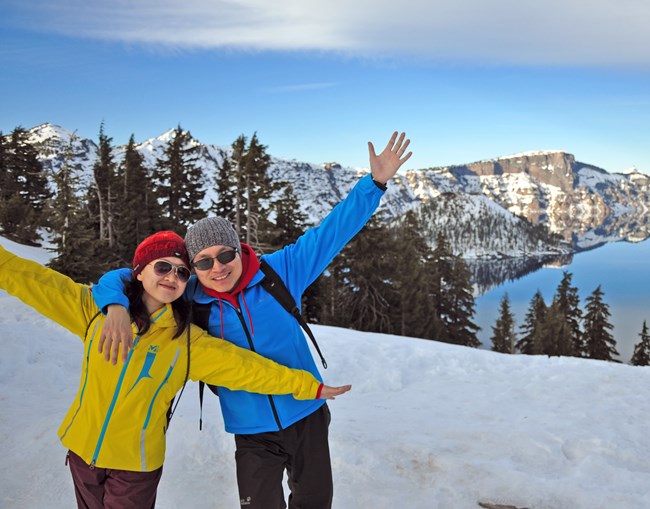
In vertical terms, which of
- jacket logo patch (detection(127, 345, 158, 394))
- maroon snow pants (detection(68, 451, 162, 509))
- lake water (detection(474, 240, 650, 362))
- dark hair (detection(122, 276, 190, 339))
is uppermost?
dark hair (detection(122, 276, 190, 339))

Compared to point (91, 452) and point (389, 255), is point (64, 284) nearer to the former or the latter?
point (91, 452)

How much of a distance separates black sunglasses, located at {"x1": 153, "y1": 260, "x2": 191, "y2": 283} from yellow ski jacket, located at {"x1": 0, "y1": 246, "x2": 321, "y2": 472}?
0.68 feet

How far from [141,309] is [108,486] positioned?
40.0 inches

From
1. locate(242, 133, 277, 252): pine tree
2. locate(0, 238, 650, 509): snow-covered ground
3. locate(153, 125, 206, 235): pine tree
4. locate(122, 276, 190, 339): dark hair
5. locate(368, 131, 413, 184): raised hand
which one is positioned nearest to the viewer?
locate(122, 276, 190, 339): dark hair

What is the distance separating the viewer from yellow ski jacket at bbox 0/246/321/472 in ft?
8.50

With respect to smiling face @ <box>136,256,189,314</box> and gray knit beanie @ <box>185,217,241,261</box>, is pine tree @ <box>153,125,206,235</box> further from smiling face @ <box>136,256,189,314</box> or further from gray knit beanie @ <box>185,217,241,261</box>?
smiling face @ <box>136,256,189,314</box>

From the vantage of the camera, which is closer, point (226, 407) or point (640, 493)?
point (226, 407)

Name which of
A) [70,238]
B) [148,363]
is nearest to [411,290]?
[70,238]

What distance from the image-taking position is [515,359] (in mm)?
9602

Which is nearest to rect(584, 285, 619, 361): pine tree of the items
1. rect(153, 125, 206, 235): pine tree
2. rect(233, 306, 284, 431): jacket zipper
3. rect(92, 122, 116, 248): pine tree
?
rect(153, 125, 206, 235): pine tree

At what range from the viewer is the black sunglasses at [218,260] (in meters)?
2.85

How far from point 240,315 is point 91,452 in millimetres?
1117

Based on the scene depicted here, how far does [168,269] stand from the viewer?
9.20ft

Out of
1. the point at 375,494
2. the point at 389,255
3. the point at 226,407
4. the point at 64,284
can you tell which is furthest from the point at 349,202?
the point at 389,255
